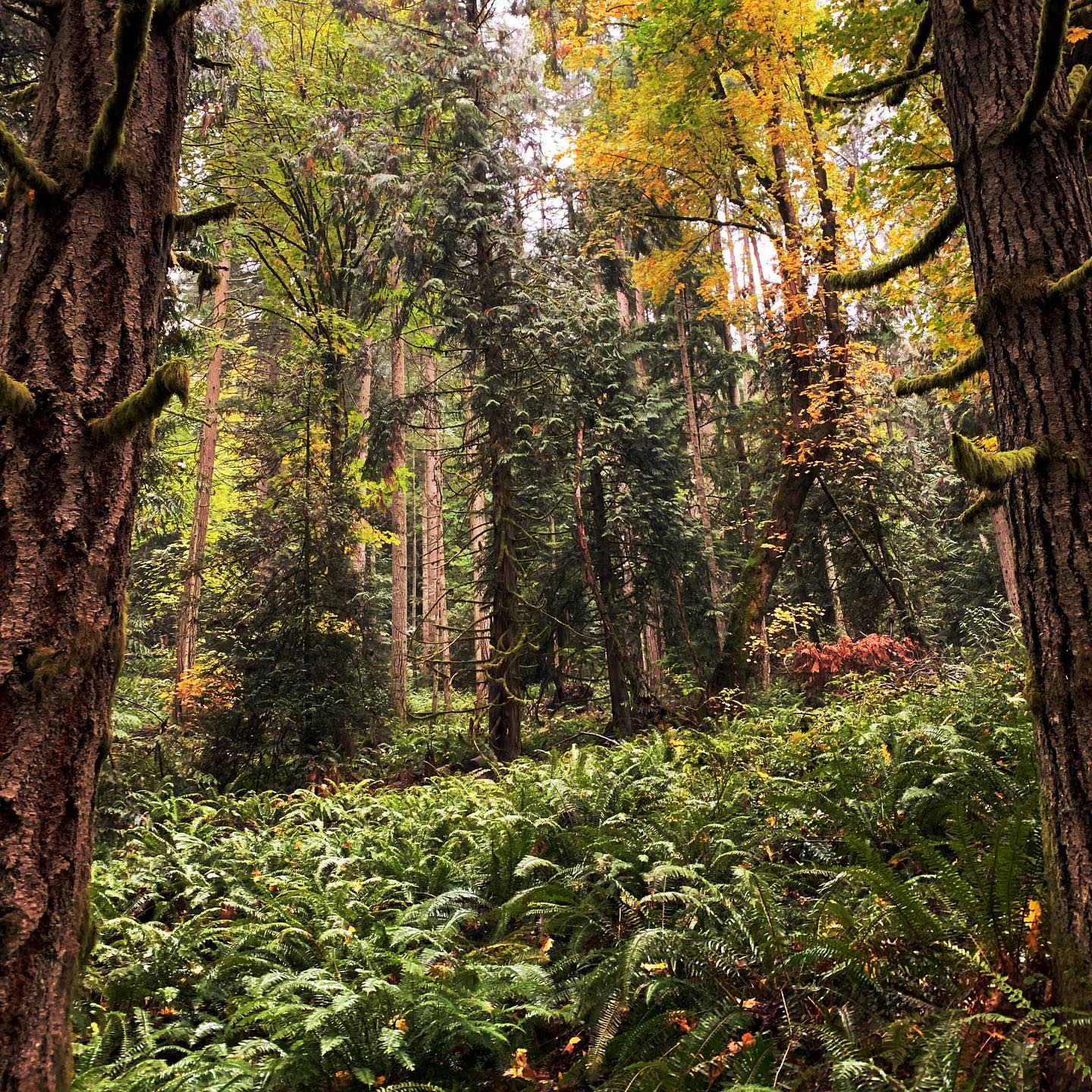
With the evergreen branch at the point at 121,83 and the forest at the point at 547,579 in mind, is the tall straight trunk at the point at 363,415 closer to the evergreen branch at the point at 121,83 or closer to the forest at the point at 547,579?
the forest at the point at 547,579

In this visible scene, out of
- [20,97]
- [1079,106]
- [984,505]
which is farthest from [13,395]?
[1079,106]

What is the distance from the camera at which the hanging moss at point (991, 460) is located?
2533 millimetres

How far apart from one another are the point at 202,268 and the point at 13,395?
1.35m

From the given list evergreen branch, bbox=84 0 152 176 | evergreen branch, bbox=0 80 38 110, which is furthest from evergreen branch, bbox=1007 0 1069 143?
evergreen branch, bbox=0 80 38 110

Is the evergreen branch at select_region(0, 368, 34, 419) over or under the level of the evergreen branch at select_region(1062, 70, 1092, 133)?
under

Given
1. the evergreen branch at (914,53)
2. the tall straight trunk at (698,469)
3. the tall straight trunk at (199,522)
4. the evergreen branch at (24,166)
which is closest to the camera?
the evergreen branch at (24,166)

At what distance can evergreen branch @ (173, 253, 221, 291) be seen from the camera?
320cm

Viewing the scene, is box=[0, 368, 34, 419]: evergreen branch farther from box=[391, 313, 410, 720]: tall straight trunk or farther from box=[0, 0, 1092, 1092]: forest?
box=[391, 313, 410, 720]: tall straight trunk

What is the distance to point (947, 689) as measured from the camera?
7422mm

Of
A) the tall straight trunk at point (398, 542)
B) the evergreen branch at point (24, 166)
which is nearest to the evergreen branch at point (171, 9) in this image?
the evergreen branch at point (24, 166)

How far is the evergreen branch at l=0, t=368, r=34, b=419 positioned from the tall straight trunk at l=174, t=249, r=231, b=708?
9.04 metres

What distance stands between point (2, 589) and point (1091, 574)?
143 inches

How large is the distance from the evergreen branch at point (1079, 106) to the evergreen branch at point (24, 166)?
357cm

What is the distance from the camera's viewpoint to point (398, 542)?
1505cm
